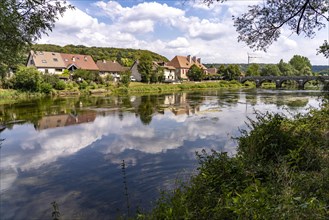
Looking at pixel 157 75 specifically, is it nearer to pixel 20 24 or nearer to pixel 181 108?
pixel 181 108

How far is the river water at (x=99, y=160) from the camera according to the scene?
21.3 feet

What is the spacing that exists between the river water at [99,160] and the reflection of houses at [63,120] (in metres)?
0.07

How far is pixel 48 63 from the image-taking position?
4972cm

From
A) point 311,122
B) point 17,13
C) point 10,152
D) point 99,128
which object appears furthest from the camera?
point 99,128

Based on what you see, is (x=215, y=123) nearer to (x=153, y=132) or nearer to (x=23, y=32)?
(x=153, y=132)

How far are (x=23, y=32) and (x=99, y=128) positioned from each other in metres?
11.3

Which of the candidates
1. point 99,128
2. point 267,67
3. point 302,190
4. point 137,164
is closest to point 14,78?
point 99,128

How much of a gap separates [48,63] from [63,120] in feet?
116

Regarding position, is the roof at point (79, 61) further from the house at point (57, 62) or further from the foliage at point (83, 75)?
the foliage at point (83, 75)

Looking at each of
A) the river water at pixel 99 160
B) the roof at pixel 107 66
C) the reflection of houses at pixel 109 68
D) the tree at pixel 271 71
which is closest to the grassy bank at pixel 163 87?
the reflection of houses at pixel 109 68

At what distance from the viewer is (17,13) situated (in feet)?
14.0

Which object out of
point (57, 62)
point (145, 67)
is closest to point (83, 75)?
point (57, 62)

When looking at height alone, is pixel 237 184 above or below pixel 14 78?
below

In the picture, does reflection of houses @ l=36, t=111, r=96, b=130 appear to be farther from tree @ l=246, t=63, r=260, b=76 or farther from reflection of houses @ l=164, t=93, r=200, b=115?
tree @ l=246, t=63, r=260, b=76
